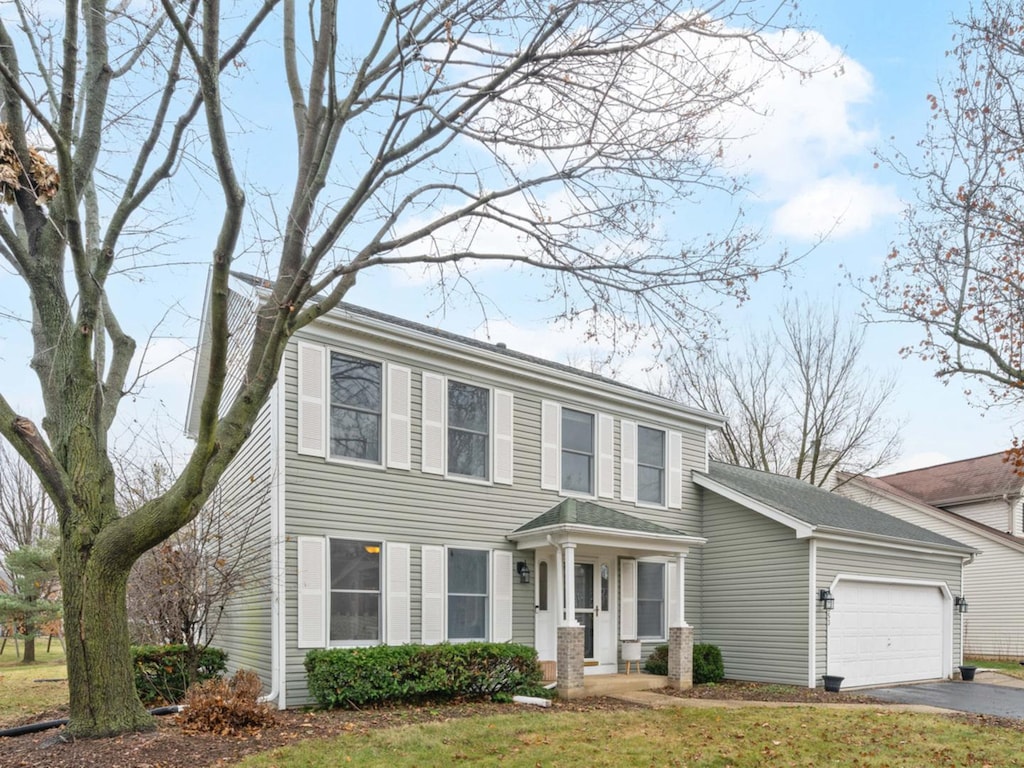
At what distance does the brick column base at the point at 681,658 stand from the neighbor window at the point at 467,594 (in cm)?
335

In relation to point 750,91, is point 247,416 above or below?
below

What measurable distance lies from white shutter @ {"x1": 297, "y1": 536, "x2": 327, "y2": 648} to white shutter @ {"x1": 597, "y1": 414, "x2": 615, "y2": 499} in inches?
221

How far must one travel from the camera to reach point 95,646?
727 cm

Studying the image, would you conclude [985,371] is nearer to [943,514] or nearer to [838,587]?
[838,587]

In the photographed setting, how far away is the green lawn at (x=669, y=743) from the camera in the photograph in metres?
7.42

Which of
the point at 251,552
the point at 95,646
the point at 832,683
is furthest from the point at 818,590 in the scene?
the point at 95,646

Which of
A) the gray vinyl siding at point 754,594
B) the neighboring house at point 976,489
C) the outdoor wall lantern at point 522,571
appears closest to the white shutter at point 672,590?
the gray vinyl siding at point 754,594

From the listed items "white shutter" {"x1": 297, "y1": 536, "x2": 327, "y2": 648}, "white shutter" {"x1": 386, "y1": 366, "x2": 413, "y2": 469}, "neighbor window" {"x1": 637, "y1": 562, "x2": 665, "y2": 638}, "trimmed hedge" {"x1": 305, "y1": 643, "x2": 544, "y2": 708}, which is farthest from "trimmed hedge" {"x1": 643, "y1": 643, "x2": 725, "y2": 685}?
"white shutter" {"x1": 297, "y1": 536, "x2": 327, "y2": 648}

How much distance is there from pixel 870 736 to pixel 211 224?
9.11 m

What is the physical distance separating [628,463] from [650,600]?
260 centimetres

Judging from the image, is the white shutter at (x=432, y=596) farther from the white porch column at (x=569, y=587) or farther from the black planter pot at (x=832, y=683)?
the black planter pot at (x=832, y=683)

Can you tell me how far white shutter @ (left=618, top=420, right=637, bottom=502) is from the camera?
48.9ft

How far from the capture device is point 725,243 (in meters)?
7.16

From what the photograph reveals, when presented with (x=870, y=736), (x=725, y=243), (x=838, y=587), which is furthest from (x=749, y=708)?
(x=725, y=243)
